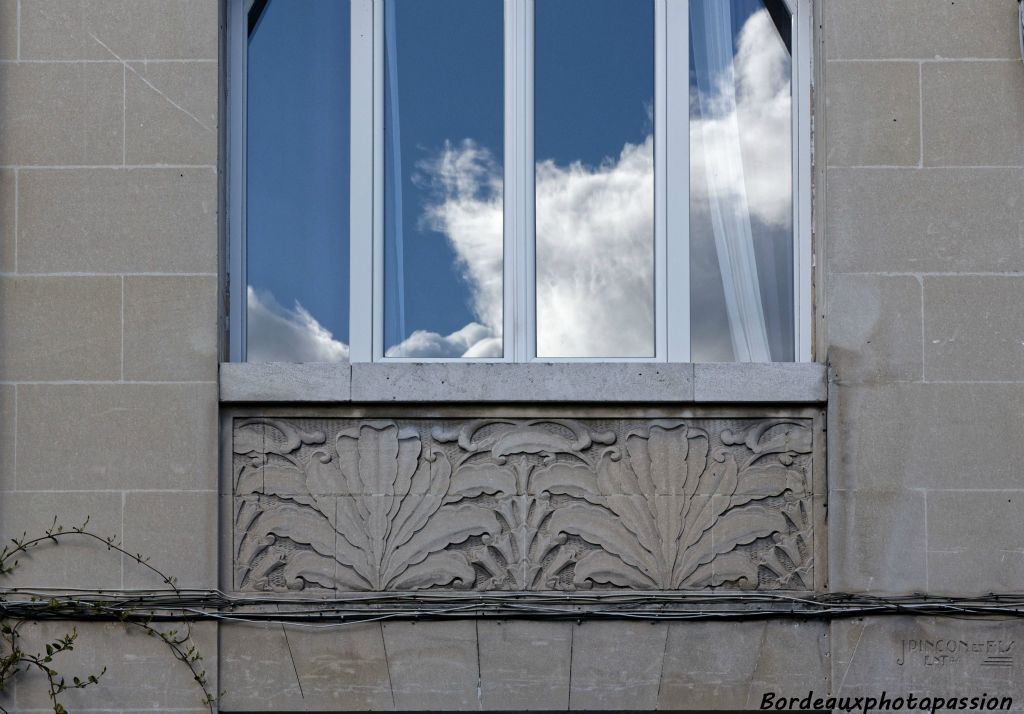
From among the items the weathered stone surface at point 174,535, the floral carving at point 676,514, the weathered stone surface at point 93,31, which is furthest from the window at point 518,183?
the weathered stone surface at point 174,535

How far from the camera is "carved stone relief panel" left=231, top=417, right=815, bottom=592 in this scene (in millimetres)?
5250

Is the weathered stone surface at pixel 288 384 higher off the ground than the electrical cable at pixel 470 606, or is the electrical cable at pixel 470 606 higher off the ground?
the weathered stone surface at pixel 288 384

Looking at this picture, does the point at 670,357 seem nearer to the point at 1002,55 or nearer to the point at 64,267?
the point at 1002,55

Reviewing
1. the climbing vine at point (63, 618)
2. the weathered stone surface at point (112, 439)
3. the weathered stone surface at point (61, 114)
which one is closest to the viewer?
the climbing vine at point (63, 618)

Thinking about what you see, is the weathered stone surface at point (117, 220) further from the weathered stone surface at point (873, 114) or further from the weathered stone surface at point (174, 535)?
the weathered stone surface at point (873, 114)

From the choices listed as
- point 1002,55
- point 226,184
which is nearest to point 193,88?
point 226,184

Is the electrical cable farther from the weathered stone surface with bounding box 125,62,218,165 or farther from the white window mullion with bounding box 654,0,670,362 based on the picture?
the weathered stone surface with bounding box 125,62,218,165

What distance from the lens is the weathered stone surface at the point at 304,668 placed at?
16.9 ft

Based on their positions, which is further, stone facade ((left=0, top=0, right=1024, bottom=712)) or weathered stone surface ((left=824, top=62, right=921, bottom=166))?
weathered stone surface ((left=824, top=62, right=921, bottom=166))

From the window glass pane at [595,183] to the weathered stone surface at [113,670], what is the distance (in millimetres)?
2551

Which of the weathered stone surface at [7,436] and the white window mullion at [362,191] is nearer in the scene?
the weathered stone surface at [7,436]

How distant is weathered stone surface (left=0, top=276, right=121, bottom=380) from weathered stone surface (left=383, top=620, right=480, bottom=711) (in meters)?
2.02

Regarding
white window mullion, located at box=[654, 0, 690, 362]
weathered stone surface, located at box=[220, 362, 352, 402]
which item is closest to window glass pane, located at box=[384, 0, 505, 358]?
weathered stone surface, located at box=[220, 362, 352, 402]

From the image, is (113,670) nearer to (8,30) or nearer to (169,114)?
(169,114)
